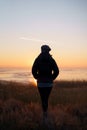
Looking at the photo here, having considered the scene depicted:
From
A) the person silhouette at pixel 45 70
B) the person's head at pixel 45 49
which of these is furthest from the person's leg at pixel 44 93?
the person's head at pixel 45 49

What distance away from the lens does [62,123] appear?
11.0m

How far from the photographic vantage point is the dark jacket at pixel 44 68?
11469 mm

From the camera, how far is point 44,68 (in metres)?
11.5

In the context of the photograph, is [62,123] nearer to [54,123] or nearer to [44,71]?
[54,123]

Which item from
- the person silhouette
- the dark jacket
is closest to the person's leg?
the person silhouette

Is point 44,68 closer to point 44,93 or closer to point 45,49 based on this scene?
point 45,49

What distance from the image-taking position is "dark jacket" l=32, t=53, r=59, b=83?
A: 37.6 feet

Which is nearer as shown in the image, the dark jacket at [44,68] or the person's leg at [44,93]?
the dark jacket at [44,68]

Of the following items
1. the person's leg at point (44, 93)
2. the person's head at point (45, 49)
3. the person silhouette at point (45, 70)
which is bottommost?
the person's leg at point (44, 93)

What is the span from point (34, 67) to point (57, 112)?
168 cm

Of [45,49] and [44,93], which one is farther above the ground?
[45,49]

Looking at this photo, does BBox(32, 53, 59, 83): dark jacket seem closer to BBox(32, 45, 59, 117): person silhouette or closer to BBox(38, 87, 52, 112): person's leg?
BBox(32, 45, 59, 117): person silhouette

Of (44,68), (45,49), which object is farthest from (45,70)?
(45,49)

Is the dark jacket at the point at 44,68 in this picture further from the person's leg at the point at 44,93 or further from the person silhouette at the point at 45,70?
the person's leg at the point at 44,93
